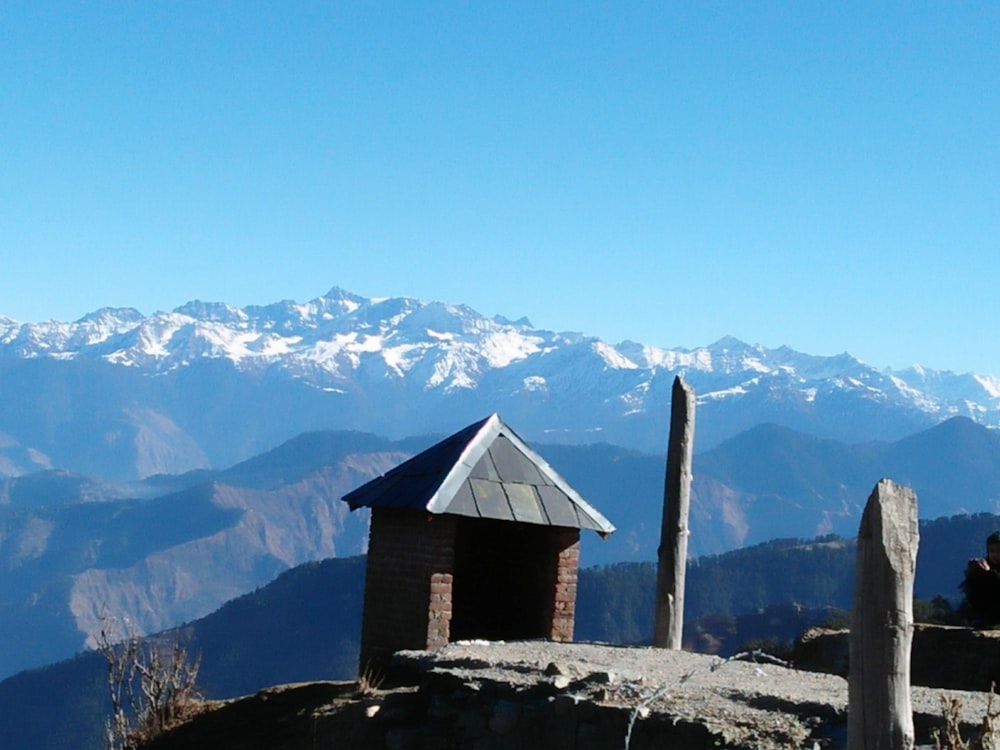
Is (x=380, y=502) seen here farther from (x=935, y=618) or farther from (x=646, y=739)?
(x=935, y=618)

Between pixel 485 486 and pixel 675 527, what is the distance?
2178 millimetres

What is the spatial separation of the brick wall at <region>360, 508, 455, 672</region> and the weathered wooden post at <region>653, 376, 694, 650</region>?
7.93ft

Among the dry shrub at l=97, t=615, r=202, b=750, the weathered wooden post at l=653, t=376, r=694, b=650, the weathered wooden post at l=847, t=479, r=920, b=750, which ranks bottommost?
the dry shrub at l=97, t=615, r=202, b=750

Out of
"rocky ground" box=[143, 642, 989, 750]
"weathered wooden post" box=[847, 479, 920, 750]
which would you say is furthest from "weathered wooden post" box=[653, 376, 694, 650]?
"weathered wooden post" box=[847, 479, 920, 750]

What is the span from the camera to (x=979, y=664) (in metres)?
13.8

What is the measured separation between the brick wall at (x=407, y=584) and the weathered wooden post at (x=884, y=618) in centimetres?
748

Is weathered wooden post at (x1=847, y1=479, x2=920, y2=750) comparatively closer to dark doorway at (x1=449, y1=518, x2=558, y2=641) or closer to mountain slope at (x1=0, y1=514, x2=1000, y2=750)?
dark doorway at (x1=449, y1=518, x2=558, y2=641)

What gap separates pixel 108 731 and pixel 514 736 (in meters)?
6.69

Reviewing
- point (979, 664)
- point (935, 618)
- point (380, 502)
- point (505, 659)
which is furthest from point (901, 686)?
point (935, 618)

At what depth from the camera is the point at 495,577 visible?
707 inches

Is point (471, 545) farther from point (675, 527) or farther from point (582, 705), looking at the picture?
point (582, 705)

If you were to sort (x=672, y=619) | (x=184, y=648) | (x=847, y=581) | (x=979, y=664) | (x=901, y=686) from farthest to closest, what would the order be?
1. (x=847, y=581)
2. (x=184, y=648)
3. (x=672, y=619)
4. (x=979, y=664)
5. (x=901, y=686)

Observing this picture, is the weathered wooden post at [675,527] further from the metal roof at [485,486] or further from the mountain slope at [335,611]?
the mountain slope at [335,611]

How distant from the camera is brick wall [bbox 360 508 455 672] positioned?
46.8 ft
